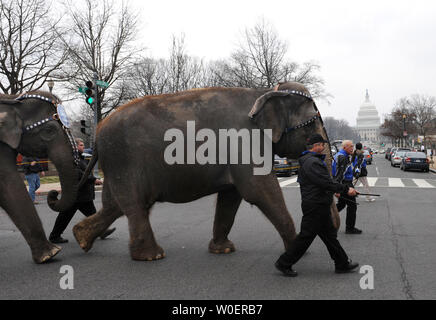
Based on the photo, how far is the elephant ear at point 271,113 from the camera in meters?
4.82

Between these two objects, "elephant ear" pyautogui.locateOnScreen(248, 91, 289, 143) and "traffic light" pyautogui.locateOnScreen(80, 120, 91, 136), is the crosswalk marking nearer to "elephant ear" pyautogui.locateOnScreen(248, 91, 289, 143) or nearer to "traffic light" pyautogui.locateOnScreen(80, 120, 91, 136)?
"traffic light" pyautogui.locateOnScreen(80, 120, 91, 136)

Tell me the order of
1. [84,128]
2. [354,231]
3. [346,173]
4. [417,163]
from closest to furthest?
[354,231], [346,173], [84,128], [417,163]

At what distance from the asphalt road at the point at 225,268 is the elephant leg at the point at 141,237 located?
0.10 metres

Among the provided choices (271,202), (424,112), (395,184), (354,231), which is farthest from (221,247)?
(424,112)

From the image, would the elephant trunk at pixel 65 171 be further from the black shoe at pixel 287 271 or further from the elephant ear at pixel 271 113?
the black shoe at pixel 287 271

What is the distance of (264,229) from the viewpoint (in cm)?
719

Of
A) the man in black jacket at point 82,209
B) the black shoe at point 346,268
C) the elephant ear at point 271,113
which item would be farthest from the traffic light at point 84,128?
the black shoe at point 346,268

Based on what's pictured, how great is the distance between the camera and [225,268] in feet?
15.6

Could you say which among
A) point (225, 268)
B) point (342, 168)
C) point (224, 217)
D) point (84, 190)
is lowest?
point (225, 268)

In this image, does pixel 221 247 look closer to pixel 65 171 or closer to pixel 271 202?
pixel 271 202

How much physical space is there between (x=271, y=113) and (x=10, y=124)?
3106 mm

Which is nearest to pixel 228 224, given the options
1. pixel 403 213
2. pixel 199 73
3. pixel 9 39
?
pixel 403 213

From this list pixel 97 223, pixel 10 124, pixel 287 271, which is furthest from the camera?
pixel 97 223
